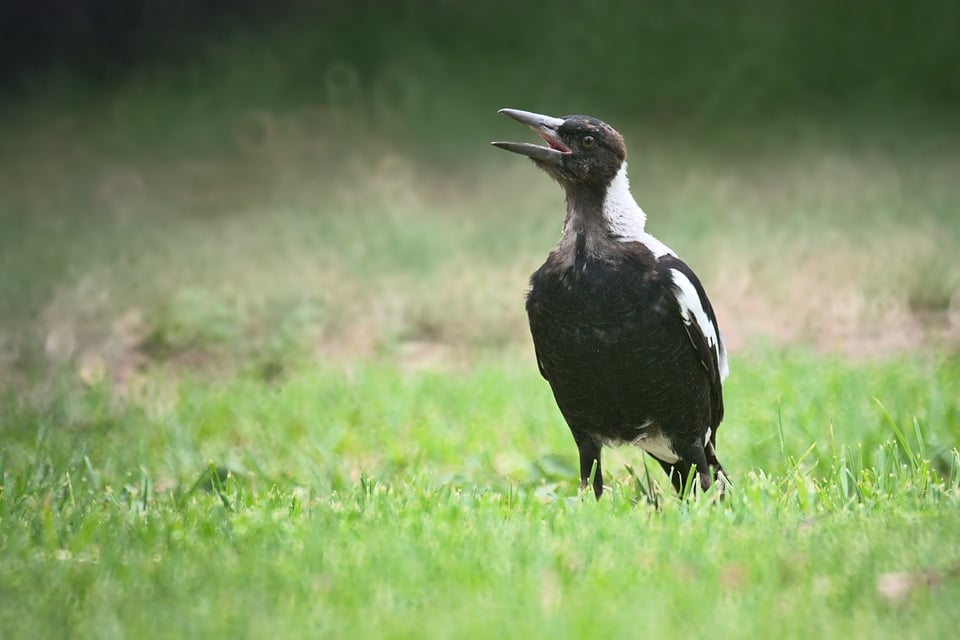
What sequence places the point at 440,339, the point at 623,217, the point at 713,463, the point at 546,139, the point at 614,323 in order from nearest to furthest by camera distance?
the point at 614,323
the point at 623,217
the point at 546,139
the point at 713,463
the point at 440,339

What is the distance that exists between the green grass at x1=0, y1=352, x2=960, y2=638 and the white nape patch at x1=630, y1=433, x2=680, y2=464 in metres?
0.19

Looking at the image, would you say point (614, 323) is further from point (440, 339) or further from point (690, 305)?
point (440, 339)

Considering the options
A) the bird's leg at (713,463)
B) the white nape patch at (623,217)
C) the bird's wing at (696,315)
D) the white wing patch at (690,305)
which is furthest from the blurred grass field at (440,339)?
the white nape patch at (623,217)

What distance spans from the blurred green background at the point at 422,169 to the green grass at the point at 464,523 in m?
1.45

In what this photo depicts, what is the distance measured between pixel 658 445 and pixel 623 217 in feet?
2.68

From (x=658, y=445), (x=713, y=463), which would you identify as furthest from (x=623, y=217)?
(x=713, y=463)

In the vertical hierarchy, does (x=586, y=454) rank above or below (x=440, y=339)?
below

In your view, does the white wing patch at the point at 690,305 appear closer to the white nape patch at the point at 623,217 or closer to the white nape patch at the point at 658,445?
the white nape patch at the point at 623,217

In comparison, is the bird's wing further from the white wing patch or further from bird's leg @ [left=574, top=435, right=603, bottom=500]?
bird's leg @ [left=574, top=435, right=603, bottom=500]

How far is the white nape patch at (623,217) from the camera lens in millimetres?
4199

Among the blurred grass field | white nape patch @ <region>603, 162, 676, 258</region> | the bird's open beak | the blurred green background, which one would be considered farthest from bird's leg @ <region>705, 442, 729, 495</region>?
the blurred green background

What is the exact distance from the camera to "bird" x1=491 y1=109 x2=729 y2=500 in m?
4.01

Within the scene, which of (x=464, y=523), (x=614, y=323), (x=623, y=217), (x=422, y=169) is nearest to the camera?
(x=464, y=523)

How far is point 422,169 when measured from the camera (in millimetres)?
11406
